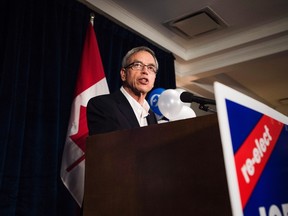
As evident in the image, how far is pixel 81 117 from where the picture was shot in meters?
1.90

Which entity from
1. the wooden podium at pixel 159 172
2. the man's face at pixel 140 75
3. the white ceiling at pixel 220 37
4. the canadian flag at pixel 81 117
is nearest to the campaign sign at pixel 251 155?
the wooden podium at pixel 159 172

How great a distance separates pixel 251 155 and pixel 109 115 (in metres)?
0.65

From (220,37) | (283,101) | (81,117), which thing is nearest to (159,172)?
(81,117)

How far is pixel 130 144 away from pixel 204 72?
295cm

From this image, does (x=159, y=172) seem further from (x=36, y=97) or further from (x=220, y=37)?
(x=220, y=37)

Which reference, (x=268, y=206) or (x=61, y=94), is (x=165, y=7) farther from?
(x=268, y=206)

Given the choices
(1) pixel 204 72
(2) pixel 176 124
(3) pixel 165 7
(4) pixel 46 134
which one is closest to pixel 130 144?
(2) pixel 176 124

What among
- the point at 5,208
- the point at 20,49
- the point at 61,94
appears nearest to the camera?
the point at 5,208

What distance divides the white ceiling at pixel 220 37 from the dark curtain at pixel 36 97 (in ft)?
1.51

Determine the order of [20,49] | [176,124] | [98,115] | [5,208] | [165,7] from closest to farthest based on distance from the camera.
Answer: [176,124]
[98,115]
[5,208]
[20,49]
[165,7]

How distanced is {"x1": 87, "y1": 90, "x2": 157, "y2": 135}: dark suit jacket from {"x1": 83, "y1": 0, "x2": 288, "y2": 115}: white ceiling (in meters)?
1.46

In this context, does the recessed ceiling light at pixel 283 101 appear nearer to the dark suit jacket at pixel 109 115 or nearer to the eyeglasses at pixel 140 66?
the eyeglasses at pixel 140 66

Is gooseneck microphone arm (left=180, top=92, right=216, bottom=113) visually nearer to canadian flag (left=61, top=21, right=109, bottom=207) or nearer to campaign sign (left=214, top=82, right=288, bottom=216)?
campaign sign (left=214, top=82, right=288, bottom=216)

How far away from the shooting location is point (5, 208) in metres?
1.50
